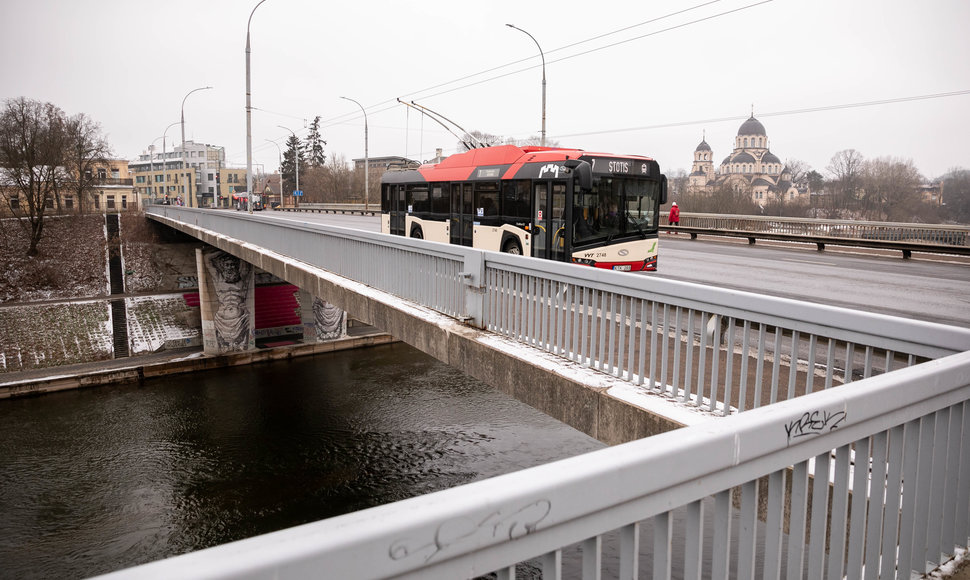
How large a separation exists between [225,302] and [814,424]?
37.5 metres

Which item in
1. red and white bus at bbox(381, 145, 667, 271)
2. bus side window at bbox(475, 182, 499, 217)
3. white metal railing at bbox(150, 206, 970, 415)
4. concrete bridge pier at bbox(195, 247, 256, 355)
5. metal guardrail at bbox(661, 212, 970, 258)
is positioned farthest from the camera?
concrete bridge pier at bbox(195, 247, 256, 355)

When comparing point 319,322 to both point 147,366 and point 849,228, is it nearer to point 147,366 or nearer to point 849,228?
point 147,366

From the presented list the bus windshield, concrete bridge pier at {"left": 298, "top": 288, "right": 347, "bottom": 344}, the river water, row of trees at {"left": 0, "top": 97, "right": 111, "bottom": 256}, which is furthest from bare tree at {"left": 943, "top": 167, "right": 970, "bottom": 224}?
row of trees at {"left": 0, "top": 97, "right": 111, "bottom": 256}

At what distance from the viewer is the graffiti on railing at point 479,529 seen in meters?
1.32

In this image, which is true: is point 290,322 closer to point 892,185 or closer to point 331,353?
point 331,353

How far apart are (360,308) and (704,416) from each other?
674cm

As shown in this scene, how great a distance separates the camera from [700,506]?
1.82m

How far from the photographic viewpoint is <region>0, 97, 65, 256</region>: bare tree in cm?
4978

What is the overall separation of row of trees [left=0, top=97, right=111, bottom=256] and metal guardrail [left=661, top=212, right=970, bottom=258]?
46129mm

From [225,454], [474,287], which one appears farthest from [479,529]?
[225,454]

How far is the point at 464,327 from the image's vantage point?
792 centimetres

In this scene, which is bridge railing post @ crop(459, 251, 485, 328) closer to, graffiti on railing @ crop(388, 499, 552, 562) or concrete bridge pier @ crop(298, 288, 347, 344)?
graffiti on railing @ crop(388, 499, 552, 562)

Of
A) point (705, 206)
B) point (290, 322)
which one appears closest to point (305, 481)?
point (290, 322)

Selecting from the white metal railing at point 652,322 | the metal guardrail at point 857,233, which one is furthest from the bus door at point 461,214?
the metal guardrail at point 857,233
